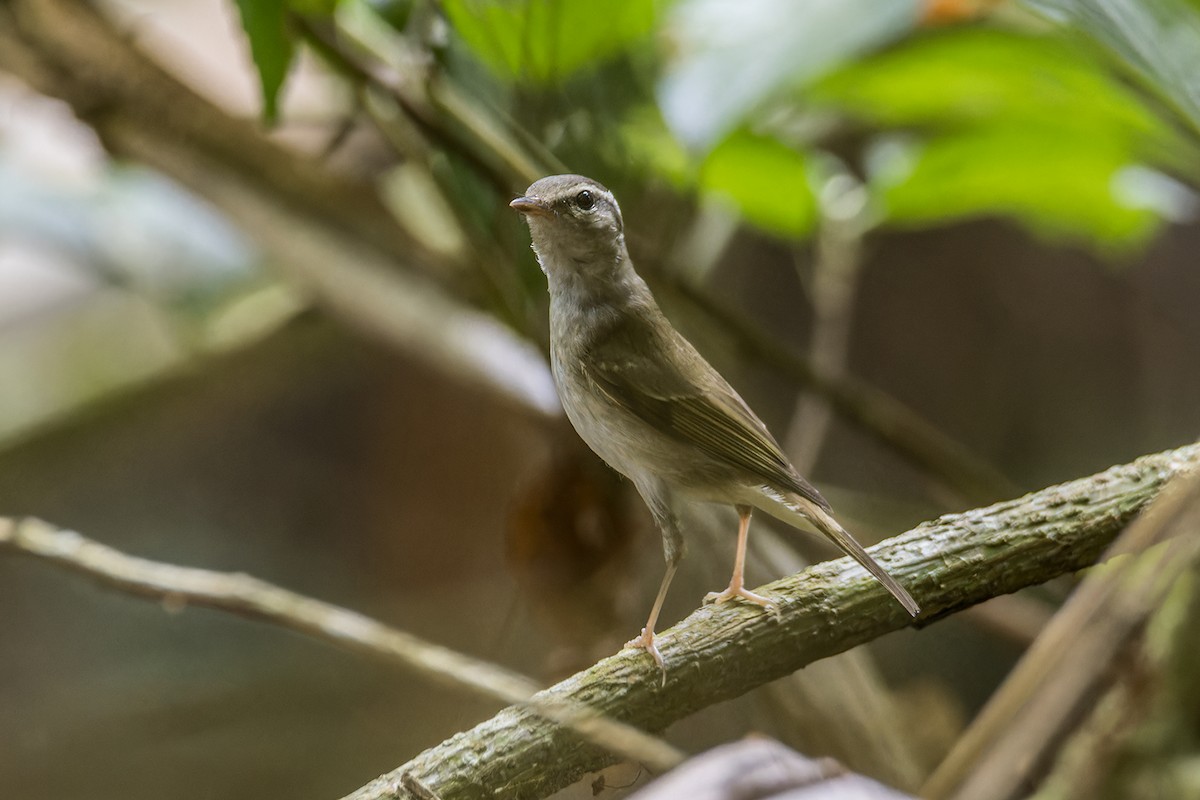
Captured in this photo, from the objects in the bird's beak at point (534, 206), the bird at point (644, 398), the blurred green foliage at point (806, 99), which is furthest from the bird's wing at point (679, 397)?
the blurred green foliage at point (806, 99)

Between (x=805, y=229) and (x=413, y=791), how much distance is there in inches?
71.6

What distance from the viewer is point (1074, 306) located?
398 cm

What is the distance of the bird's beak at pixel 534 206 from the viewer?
1.36 metres

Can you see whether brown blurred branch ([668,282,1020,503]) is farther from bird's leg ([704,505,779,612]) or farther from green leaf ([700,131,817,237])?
bird's leg ([704,505,779,612])

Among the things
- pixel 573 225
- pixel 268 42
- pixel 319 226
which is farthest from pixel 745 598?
pixel 319 226

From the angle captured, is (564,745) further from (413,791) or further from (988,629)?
(988,629)

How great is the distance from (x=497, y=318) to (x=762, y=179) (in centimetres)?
74

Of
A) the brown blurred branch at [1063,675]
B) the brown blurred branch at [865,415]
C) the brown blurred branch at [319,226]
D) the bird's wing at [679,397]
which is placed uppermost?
the brown blurred branch at [319,226]

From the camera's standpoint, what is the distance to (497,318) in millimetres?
2688

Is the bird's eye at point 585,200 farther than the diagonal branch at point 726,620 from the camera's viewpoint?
Yes

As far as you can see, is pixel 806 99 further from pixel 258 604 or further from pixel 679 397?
pixel 258 604

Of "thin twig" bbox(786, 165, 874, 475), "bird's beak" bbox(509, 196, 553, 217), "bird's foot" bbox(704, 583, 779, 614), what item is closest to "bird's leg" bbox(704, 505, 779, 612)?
"bird's foot" bbox(704, 583, 779, 614)

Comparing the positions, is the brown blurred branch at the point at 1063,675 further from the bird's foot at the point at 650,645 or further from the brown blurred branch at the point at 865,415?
the brown blurred branch at the point at 865,415

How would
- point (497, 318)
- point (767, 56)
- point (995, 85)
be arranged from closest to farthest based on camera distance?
point (767, 56) → point (995, 85) → point (497, 318)
